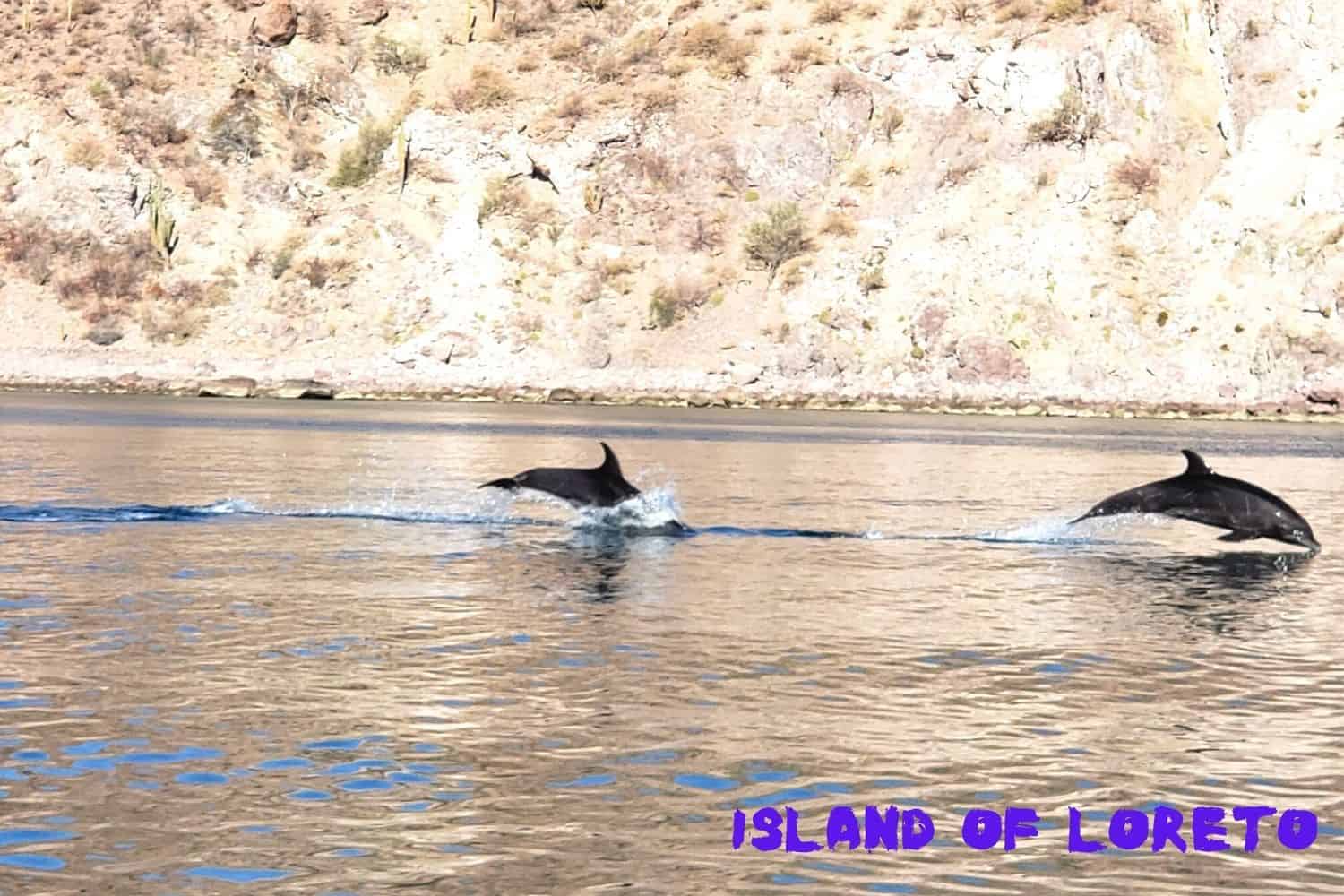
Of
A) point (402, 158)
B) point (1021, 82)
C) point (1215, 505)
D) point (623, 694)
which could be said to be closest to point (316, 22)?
point (402, 158)

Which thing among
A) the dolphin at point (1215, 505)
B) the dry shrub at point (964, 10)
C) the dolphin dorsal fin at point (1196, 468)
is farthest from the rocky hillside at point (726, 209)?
the dolphin dorsal fin at point (1196, 468)

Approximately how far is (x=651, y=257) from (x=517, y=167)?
10497mm

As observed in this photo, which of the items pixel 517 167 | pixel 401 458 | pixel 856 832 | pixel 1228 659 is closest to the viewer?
pixel 856 832

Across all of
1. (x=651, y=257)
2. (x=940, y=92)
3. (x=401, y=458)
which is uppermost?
(x=940, y=92)

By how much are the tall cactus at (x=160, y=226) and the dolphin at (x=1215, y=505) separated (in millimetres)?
92126

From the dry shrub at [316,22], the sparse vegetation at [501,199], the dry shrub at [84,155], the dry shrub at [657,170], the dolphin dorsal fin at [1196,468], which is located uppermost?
the dry shrub at [316,22]

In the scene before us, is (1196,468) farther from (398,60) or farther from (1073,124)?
(398,60)

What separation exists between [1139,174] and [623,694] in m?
95.3

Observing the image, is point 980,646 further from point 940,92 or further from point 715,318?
point 940,92

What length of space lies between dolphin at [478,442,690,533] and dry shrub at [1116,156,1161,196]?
79990 millimetres

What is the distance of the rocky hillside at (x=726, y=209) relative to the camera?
327 ft

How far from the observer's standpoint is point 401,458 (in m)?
49.9

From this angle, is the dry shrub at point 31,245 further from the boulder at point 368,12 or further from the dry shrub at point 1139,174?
the dry shrub at point 1139,174

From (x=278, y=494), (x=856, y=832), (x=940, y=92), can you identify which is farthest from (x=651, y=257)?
(x=856, y=832)
